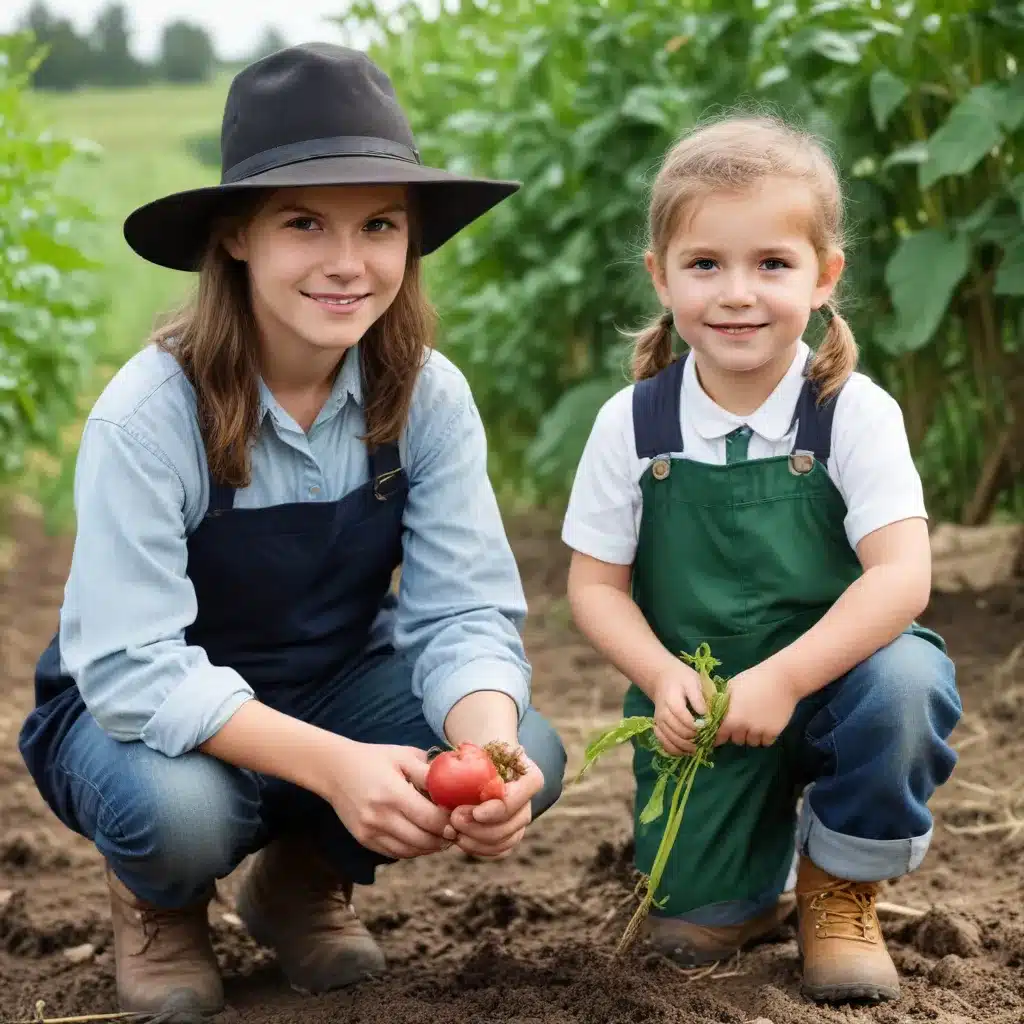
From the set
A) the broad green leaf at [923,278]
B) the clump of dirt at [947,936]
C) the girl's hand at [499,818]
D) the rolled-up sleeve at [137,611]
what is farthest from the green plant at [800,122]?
the clump of dirt at [947,936]

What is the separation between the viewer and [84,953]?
2662 millimetres

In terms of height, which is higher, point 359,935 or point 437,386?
point 437,386

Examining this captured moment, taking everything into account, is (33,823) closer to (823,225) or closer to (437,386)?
(437,386)

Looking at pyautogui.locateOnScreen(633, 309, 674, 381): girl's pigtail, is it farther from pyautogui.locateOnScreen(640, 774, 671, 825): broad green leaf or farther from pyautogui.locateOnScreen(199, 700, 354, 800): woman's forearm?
pyautogui.locateOnScreen(199, 700, 354, 800): woman's forearm

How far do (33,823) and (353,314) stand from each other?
1.68m

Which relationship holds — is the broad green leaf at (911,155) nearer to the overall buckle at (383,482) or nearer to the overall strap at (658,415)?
the overall strap at (658,415)

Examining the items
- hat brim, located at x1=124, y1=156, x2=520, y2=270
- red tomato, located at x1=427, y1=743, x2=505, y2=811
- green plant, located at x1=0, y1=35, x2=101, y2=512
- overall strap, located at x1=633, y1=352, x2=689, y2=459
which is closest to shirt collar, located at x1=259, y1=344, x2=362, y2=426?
hat brim, located at x1=124, y1=156, x2=520, y2=270

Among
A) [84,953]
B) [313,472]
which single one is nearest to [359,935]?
[84,953]

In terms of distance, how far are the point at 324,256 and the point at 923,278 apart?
197 cm

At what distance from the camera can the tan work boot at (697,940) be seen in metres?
2.46

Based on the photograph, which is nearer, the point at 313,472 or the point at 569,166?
the point at 313,472

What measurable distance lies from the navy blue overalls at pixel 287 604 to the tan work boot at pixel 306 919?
8cm

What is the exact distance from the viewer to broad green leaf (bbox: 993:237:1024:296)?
11.8 ft

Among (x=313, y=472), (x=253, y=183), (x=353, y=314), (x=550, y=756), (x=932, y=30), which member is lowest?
(x=550, y=756)
